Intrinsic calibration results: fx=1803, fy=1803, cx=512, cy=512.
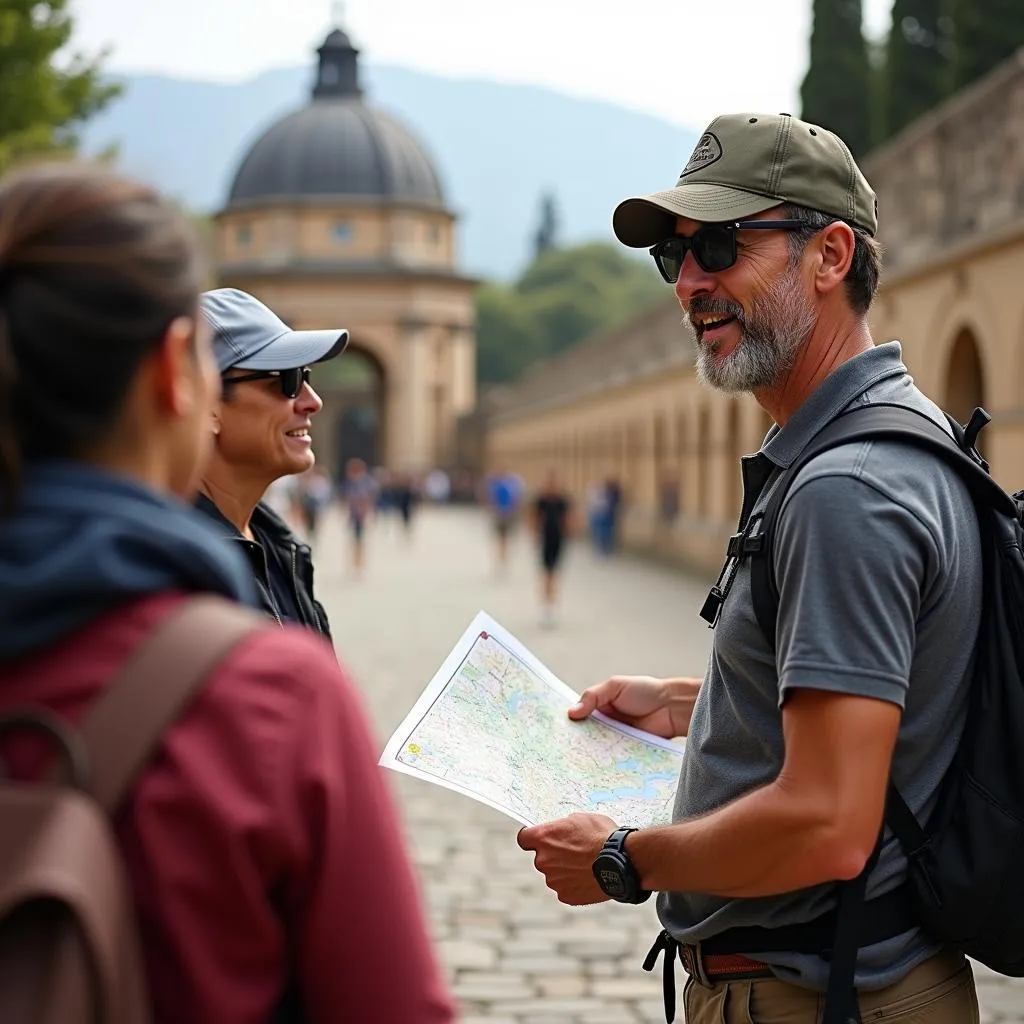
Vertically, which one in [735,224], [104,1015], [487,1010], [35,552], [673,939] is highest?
[735,224]

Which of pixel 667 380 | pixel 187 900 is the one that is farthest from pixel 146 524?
pixel 667 380

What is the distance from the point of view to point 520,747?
3348 millimetres

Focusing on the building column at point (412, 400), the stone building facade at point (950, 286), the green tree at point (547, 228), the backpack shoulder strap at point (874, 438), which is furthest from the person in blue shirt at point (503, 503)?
the green tree at point (547, 228)

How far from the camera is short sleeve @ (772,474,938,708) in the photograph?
252 cm

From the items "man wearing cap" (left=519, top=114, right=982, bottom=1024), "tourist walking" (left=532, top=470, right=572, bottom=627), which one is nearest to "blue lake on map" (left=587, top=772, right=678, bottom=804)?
"man wearing cap" (left=519, top=114, right=982, bottom=1024)

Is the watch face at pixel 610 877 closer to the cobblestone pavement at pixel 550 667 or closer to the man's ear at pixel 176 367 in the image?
the man's ear at pixel 176 367

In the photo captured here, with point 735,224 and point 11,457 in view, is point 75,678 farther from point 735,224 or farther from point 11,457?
point 735,224

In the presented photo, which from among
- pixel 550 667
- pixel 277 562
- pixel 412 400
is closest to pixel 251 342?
pixel 277 562

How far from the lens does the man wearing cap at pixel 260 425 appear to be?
13.3 feet

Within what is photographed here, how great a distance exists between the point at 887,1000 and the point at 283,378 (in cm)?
202

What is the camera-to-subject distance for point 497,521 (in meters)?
32.7

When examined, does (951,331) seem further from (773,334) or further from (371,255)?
(371,255)

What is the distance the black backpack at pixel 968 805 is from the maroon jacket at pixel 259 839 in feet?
3.48

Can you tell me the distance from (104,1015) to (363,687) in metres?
14.0
